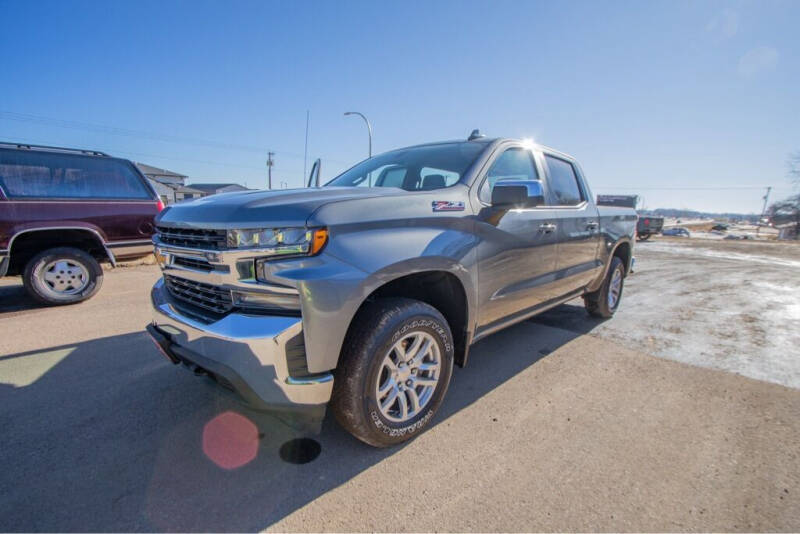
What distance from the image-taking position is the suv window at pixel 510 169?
2.56m

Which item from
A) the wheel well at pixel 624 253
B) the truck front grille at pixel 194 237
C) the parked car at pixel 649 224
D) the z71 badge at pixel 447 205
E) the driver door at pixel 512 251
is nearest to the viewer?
the truck front grille at pixel 194 237

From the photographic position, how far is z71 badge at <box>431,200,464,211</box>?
2.18 meters

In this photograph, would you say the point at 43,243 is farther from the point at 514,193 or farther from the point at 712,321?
the point at 712,321

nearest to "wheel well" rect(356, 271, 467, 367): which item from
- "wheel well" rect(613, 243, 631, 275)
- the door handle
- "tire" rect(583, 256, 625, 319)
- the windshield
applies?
the windshield

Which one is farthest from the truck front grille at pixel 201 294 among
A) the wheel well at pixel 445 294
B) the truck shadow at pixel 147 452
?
the wheel well at pixel 445 294

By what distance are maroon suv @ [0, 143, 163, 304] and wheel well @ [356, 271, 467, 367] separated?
469 cm

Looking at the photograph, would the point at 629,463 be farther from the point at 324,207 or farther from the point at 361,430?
the point at 324,207

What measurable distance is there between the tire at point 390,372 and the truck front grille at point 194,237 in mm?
802

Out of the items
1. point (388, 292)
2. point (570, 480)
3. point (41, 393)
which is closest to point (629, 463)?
point (570, 480)

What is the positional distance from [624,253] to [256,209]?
4.99 m

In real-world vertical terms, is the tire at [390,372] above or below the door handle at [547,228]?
below

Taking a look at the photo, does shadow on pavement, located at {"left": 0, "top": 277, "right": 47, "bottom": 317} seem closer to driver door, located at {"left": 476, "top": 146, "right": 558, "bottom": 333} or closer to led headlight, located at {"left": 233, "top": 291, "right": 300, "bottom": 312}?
led headlight, located at {"left": 233, "top": 291, "right": 300, "bottom": 312}

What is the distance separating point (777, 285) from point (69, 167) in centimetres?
1236

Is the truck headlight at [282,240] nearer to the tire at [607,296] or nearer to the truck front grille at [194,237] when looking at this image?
the truck front grille at [194,237]
